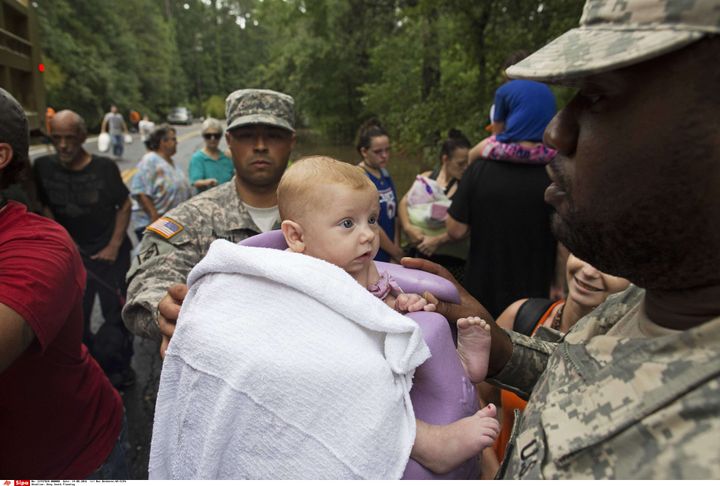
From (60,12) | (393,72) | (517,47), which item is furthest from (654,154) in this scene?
(60,12)

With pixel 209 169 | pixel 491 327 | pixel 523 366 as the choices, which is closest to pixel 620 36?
pixel 491 327

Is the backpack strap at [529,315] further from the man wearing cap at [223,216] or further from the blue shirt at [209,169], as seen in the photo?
the blue shirt at [209,169]

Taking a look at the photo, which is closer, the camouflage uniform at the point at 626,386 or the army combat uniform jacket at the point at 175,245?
the camouflage uniform at the point at 626,386

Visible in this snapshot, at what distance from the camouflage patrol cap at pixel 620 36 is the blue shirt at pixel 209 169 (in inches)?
205

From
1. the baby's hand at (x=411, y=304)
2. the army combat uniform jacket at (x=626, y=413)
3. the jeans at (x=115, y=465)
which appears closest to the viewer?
the army combat uniform jacket at (x=626, y=413)

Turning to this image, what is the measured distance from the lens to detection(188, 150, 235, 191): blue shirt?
5.81 m

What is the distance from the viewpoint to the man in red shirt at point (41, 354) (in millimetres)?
1532

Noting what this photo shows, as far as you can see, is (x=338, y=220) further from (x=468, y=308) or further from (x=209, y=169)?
(x=209, y=169)

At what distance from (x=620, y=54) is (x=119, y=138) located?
2220 centimetres

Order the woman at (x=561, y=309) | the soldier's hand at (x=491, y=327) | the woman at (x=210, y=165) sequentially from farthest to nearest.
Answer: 1. the woman at (x=210, y=165)
2. the woman at (x=561, y=309)
3. the soldier's hand at (x=491, y=327)

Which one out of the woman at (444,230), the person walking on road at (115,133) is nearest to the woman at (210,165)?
the woman at (444,230)

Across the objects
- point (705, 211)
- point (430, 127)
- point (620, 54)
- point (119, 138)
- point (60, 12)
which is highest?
point (60, 12)

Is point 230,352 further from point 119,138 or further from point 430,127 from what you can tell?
point 119,138

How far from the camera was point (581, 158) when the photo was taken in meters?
0.96
